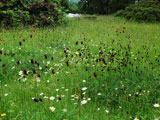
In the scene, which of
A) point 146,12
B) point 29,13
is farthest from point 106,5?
point 29,13

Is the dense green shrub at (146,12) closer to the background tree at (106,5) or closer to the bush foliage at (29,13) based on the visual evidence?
the bush foliage at (29,13)

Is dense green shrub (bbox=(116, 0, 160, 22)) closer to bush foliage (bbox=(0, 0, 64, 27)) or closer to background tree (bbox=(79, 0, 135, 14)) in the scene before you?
bush foliage (bbox=(0, 0, 64, 27))

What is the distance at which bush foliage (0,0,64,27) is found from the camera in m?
9.36

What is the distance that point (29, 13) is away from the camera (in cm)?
1101

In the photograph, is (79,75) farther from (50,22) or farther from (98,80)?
(50,22)

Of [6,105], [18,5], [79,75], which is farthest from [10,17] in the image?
[6,105]

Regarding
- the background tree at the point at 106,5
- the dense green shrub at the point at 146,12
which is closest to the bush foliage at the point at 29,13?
the dense green shrub at the point at 146,12

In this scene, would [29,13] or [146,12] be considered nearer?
[29,13]

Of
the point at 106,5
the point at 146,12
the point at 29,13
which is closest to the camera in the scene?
the point at 29,13

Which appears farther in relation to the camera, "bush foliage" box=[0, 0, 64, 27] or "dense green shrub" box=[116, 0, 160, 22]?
"dense green shrub" box=[116, 0, 160, 22]

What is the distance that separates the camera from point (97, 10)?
39.4 metres

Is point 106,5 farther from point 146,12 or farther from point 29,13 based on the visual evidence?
point 29,13

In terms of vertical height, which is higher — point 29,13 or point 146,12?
point 146,12

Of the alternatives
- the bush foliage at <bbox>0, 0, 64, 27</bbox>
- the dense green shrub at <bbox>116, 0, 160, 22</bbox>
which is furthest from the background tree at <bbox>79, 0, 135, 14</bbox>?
the bush foliage at <bbox>0, 0, 64, 27</bbox>
